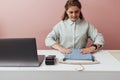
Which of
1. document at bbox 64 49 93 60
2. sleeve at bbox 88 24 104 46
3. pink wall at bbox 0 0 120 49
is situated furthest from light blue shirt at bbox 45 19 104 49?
pink wall at bbox 0 0 120 49

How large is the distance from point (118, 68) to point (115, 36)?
51.3 inches

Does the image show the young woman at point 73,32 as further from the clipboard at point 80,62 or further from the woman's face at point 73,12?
the clipboard at point 80,62

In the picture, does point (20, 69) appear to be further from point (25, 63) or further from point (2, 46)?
point (2, 46)

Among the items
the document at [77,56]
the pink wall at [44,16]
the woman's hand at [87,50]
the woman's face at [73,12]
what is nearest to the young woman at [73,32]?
the woman's face at [73,12]

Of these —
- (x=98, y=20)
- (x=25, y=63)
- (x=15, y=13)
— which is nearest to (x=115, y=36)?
(x=98, y=20)

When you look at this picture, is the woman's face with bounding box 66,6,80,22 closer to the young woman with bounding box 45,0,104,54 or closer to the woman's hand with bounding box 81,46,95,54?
the young woman with bounding box 45,0,104,54

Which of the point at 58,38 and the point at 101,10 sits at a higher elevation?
the point at 101,10

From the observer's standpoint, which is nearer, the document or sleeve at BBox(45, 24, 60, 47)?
the document

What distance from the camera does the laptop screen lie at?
3.84 feet

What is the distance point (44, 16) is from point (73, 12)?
0.74 metres

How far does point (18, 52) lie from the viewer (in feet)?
3.97

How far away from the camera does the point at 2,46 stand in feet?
3.92

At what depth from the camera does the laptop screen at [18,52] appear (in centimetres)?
117

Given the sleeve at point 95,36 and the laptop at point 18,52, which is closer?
the laptop at point 18,52
